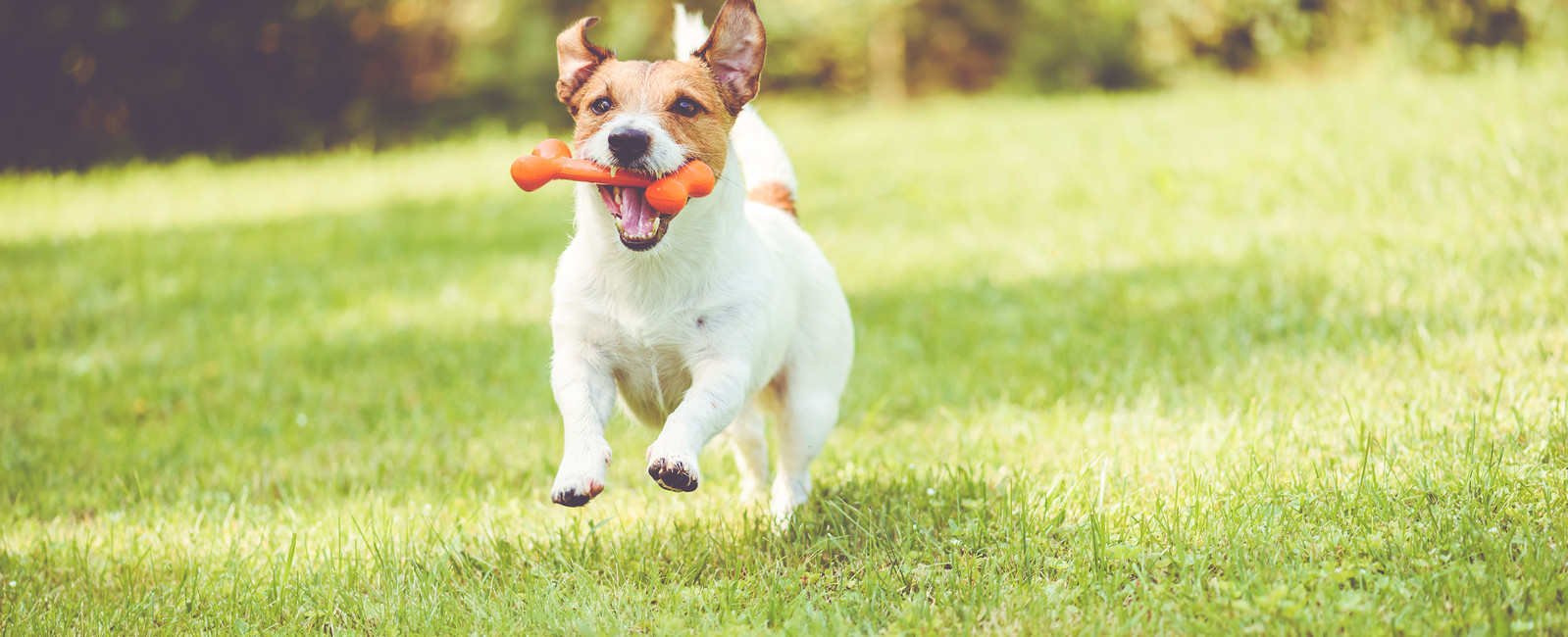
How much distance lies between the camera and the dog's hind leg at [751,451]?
406cm

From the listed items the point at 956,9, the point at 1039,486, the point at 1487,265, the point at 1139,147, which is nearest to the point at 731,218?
the point at 1039,486

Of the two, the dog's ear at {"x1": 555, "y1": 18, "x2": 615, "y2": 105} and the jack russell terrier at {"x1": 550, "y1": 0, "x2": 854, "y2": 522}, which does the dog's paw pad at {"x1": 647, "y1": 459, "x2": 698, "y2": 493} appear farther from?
the dog's ear at {"x1": 555, "y1": 18, "x2": 615, "y2": 105}

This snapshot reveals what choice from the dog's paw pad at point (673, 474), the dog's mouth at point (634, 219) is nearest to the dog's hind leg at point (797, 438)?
the dog's mouth at point (634, 219)

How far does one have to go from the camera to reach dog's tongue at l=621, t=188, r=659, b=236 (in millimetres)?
3061

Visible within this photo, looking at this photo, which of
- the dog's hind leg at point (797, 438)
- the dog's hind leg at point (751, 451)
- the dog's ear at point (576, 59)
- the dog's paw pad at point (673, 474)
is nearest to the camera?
the dog's paw pad at point (673, 474)

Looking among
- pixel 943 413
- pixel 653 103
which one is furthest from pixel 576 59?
pixel 943 413

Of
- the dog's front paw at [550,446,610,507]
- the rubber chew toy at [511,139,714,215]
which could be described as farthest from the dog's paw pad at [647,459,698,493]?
the rubber chew toy at [511,139,714,215]

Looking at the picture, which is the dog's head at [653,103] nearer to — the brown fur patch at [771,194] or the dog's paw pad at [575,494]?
the dog's paw pad at [575,494]

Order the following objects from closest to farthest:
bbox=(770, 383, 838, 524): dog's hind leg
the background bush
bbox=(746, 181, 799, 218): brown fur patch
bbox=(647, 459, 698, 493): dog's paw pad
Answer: bbox=(647, 459, 698, 493): dog's paw pad, bbox=(770, 383, 838, 524): dog's hind leg, bbox=(746, 181, 799, 218): brown fur patch, the background bush

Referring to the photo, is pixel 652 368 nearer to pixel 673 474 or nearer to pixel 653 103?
pixel 673 474

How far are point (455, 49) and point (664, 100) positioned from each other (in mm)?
13241

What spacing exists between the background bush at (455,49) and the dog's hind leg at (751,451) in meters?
11.6

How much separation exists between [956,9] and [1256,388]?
14062mm

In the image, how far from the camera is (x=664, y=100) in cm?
325
